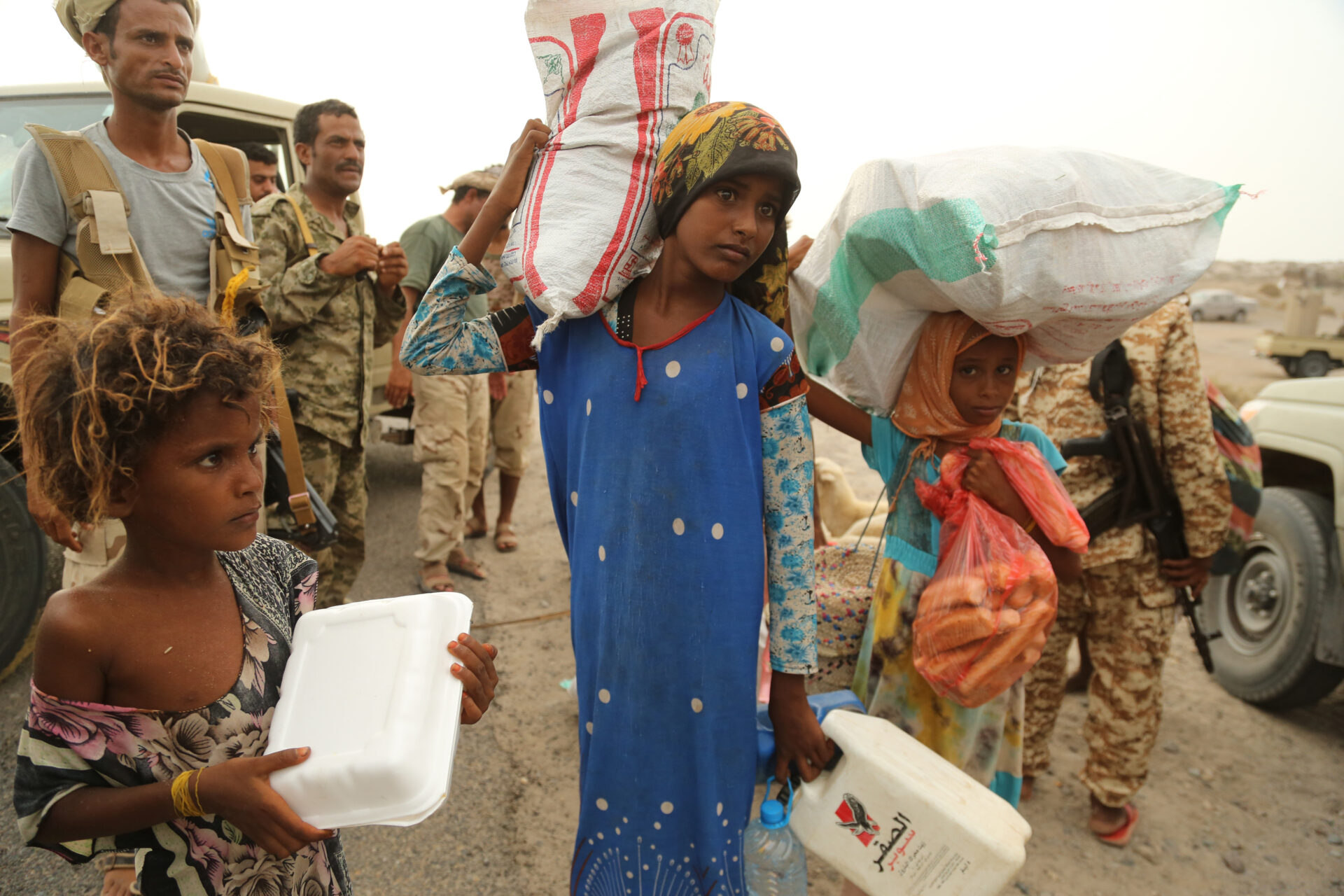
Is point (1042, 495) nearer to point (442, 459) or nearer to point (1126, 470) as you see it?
point (1126, 470)

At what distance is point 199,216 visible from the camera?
7.67 ft

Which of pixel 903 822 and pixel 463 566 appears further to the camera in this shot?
pixel 463 566

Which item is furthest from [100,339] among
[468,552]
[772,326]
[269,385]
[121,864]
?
[468,552]

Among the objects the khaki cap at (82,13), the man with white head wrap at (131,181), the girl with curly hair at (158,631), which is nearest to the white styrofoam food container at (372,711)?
the girl with curly hair at (158,631)

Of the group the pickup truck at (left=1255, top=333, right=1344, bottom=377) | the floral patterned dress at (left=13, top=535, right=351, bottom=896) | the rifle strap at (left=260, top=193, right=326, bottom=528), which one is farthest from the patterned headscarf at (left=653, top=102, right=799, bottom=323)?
the pickup truck at (left=1255, top=333, right=1344, bottom=377)

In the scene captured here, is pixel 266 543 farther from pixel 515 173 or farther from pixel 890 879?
pixel 890 879

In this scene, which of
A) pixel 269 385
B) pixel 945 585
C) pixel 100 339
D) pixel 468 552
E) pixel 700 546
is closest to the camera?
pixel 100 339

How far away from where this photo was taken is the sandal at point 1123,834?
2.76m

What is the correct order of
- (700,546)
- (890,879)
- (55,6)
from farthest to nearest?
(55,6), (890,879), (700,546)

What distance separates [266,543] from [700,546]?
85 centimetres

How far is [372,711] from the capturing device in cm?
111

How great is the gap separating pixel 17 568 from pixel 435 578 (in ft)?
5.97

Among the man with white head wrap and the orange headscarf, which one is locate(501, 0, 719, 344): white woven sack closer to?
the orange headscarf

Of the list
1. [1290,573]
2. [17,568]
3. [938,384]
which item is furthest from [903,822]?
[17,568]
